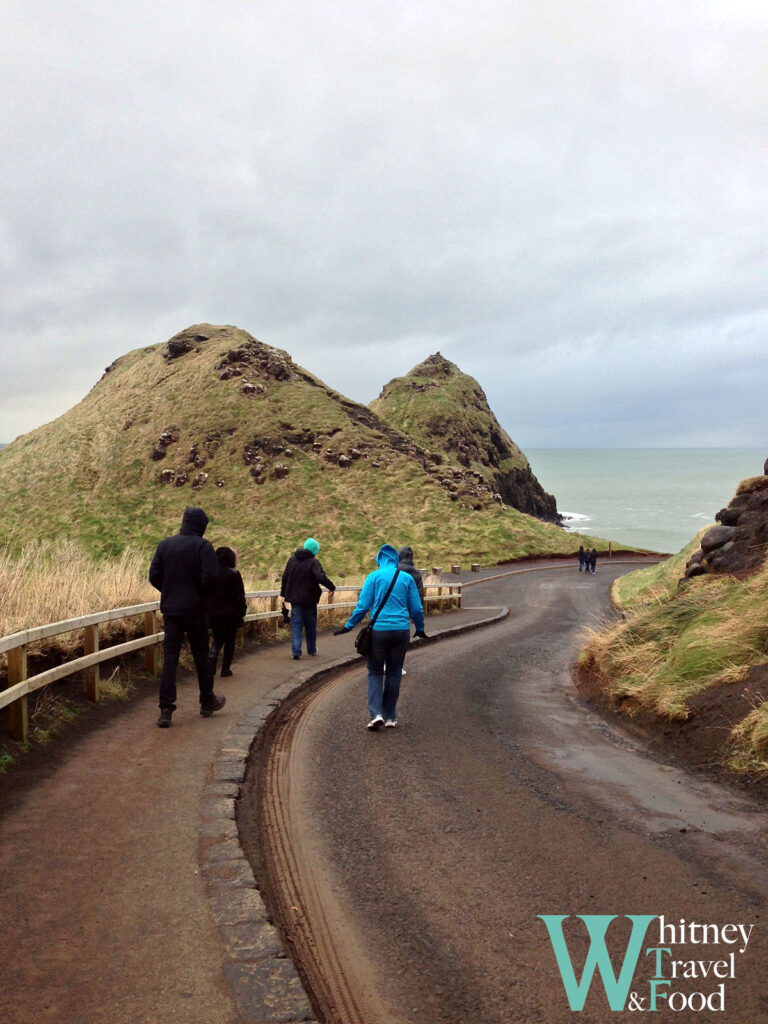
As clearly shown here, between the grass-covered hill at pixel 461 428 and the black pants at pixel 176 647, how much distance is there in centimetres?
7960

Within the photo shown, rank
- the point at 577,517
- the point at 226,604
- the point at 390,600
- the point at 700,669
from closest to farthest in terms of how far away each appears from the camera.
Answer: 1. the point at 390,600
2. the point at 700,669
3. the point at 226,604
4. the point at 577,517

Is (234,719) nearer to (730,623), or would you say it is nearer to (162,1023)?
(162,1023)

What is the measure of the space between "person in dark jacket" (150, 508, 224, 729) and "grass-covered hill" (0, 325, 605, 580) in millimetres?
38771

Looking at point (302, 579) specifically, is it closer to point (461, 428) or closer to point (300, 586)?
point (300, 586)

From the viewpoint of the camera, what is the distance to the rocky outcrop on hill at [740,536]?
13.4 metres

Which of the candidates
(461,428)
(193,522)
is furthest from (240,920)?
(461,428)

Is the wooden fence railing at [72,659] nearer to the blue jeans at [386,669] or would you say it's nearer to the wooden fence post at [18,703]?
the wooden fence post at [18,703]

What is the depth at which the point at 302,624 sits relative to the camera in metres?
12.4

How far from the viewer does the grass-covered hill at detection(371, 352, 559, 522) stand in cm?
9469

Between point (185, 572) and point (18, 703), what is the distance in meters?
2.05

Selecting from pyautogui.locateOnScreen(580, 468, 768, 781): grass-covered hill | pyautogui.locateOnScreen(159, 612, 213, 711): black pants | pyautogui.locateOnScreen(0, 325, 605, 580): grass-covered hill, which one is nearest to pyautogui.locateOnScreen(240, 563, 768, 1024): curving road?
pyautogui.locateOnScreen(580, 468, 768, 781): grass-covered hill

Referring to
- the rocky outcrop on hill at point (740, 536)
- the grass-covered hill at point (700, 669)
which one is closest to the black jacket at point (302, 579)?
the grass-covered hill at point (700, 669)

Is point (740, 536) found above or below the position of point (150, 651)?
above

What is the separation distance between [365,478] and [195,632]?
5520 centimetres
